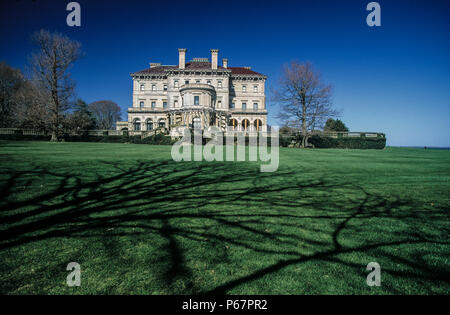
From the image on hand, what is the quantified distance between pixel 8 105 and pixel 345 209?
50.8 metres

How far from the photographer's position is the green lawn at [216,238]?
2.23 m

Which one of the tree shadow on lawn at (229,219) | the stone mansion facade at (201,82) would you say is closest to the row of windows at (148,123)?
the stone mansion facade at (201,82)

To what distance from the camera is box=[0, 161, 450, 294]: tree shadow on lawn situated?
8.89ft

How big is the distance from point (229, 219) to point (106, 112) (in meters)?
73.4

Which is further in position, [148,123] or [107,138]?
[148,123]

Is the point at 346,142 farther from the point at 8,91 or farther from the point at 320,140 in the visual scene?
the point at 8,91

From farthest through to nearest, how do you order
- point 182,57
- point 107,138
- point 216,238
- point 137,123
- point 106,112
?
point 106,112 → point 137,123 → point 182,57 → point 107,138 → point 216,238

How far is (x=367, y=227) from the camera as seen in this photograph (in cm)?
368

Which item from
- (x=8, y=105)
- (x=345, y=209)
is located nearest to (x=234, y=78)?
(x=8, y=105)

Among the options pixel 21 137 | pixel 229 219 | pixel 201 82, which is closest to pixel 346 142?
pixel 201 82

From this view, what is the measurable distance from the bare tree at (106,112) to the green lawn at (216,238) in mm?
66391

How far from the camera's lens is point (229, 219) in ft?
12.8
